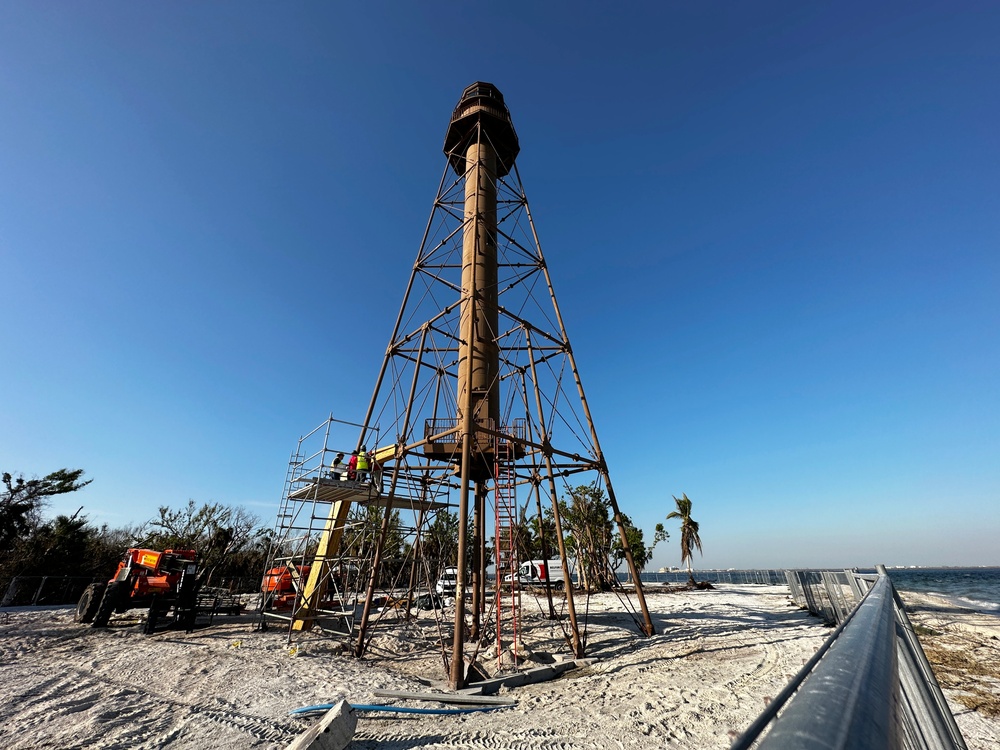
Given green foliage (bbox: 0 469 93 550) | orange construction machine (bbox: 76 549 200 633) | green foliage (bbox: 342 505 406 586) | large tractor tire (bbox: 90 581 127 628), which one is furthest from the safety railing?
green foliage (bbox: 0 469 93 550)

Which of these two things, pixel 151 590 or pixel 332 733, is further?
pixel 151 590

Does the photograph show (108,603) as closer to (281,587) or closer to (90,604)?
(90,604)

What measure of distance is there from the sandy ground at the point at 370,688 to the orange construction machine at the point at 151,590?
0.91m

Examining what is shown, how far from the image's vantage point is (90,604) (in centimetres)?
1744

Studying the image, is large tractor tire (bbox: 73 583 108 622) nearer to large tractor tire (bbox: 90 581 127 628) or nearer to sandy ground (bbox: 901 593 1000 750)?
large tractor tire (bbox: 90 581 127 628)

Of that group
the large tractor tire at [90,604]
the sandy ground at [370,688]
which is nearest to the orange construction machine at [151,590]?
the large tractor tire at [90,604]

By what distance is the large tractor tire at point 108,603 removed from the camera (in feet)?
53.5

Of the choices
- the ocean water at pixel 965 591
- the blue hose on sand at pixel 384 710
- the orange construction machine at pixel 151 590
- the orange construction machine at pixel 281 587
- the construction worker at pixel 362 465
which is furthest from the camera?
the ocean water at pixel 965 591

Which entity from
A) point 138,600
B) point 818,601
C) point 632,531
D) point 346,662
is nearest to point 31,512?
point 138,600

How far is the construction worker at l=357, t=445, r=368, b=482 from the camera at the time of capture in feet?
49.9

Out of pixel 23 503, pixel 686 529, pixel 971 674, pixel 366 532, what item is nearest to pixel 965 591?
pixel 686 529

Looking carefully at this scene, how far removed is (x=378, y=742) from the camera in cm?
717

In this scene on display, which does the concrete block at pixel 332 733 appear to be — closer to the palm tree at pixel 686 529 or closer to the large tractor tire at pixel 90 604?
the large tractor tire at pixel 90 604

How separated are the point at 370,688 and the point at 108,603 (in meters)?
12.9
